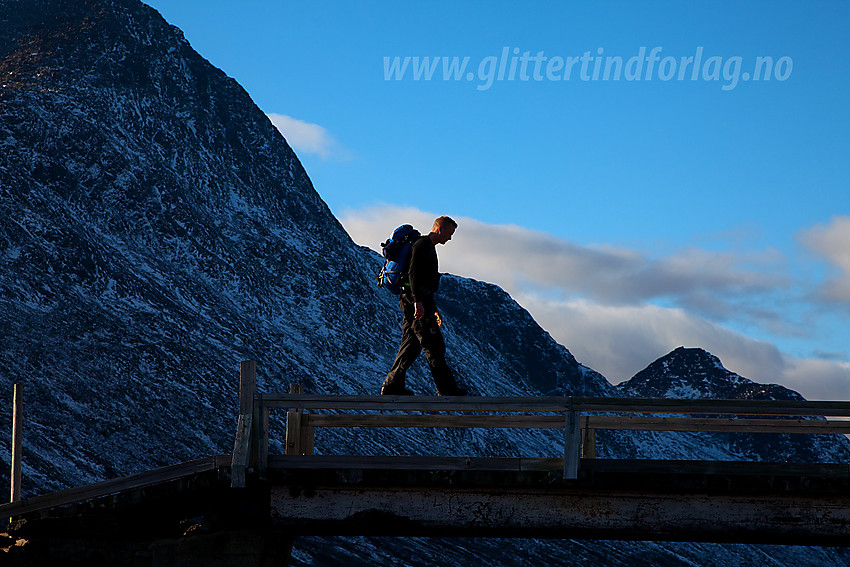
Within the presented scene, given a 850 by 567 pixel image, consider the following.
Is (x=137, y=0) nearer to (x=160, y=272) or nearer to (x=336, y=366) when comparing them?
(x=160, y=272)

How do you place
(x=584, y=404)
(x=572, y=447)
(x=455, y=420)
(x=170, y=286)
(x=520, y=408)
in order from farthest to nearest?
(x=170, y=286), (x=455, y=420), (x=520, y=408), (x=584, y=404), (x=572, y=447)

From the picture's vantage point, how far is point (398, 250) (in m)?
12.0

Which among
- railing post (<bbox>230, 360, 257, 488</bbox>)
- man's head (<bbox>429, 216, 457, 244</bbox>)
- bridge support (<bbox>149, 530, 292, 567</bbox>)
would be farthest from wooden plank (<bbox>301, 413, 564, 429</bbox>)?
man's head (<bbox>429, 216, 457, 244</bbox>)

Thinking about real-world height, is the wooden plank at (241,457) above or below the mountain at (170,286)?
below

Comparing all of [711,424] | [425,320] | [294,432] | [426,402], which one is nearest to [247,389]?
[294,432]

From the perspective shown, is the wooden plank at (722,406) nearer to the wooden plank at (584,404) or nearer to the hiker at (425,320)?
the wooden plank at (584,404)

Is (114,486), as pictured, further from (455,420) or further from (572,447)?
(572,447)

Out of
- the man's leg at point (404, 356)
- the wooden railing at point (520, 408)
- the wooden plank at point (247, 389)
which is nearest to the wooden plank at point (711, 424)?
the wooden railing at point (520, 408)

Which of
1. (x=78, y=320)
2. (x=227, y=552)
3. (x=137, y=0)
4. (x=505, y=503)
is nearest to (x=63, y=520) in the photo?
(x=227, y=552)

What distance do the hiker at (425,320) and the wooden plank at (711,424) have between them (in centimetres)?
157

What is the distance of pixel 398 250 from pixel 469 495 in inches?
118

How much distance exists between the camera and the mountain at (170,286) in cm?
9488

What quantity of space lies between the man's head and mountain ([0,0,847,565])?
66.3 meters

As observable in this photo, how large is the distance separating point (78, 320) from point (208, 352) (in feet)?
51.5
